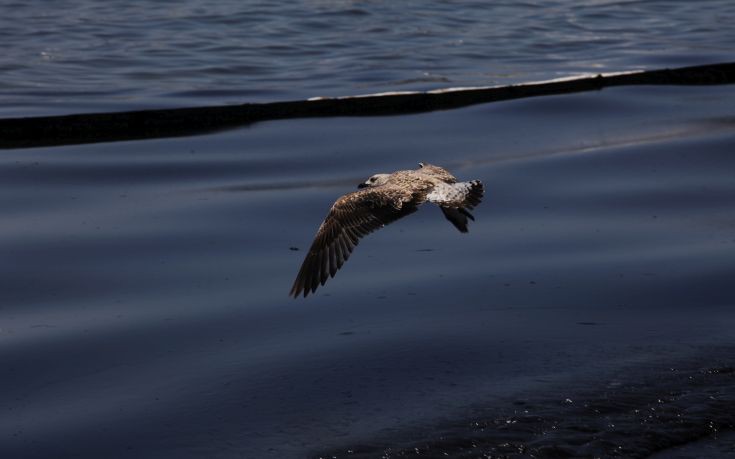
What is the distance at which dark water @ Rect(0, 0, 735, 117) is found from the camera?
16.1m

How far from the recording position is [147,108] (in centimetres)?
1491

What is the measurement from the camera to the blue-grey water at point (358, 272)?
7.35 meters

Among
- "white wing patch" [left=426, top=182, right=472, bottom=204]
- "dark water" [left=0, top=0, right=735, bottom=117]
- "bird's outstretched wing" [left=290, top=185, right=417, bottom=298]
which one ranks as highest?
"white wing patch" [left=426, top=182, right=472, bottom=204]

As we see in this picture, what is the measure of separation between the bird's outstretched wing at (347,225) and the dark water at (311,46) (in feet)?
22.9

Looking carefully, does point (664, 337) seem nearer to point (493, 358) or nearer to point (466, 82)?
Result: point (493, 358)

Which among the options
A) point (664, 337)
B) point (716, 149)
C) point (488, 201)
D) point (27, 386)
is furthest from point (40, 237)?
point (716, 149)

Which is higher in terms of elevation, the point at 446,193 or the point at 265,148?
the point at 446,193

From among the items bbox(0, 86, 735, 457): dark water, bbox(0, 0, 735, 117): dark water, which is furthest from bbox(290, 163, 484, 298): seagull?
bbox(0, 0, 735, 117): dark water

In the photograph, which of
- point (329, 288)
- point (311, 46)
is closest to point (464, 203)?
point (329, 288)

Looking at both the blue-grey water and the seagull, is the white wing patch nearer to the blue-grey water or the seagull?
the seagull

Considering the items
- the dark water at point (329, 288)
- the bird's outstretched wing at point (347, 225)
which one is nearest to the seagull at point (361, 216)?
the bird's outstretched wing at point (347, 225)

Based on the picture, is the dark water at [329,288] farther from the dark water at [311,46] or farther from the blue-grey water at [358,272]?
the dark water at [311,46]

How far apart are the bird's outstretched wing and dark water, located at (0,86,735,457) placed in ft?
1.41

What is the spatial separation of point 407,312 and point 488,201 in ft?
9.51
